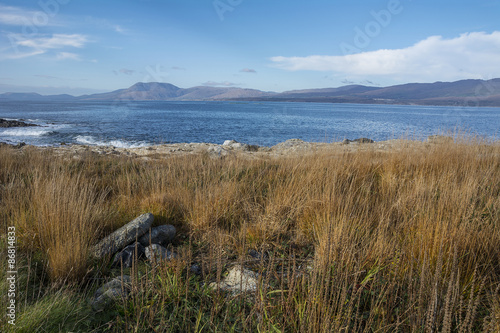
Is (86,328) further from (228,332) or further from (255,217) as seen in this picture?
(255,217)

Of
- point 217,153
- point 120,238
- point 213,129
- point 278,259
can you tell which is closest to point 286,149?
point 217,153

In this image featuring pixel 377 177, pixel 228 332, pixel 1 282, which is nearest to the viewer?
pixel 228 332

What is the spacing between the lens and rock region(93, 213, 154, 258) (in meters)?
3.59

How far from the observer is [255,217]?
4.33 meters

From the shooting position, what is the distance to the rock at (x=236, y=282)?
9.37ft

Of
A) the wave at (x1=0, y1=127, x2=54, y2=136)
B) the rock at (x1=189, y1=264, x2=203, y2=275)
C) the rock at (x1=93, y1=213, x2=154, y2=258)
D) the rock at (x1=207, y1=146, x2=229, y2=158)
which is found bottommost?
the rock at (x1=189, y1=264, x2=203, y2=275)

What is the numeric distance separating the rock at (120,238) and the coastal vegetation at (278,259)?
5.5 inches

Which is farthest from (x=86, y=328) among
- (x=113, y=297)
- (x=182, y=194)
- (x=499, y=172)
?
(x=499, y=172)

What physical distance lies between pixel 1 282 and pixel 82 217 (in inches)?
48.3

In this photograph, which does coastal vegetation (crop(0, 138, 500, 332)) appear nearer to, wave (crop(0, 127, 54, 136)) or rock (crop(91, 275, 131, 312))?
rock (crop(91, 275, 131, 312))

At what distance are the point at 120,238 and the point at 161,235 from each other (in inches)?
21.6

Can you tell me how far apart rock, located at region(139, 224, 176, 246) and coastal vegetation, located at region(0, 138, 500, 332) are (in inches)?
5.7

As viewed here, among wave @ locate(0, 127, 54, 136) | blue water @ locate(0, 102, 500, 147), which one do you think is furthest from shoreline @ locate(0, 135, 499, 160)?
wave @ locate(0, 127, 54, 136)

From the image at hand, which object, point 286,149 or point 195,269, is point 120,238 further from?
point 286,149
